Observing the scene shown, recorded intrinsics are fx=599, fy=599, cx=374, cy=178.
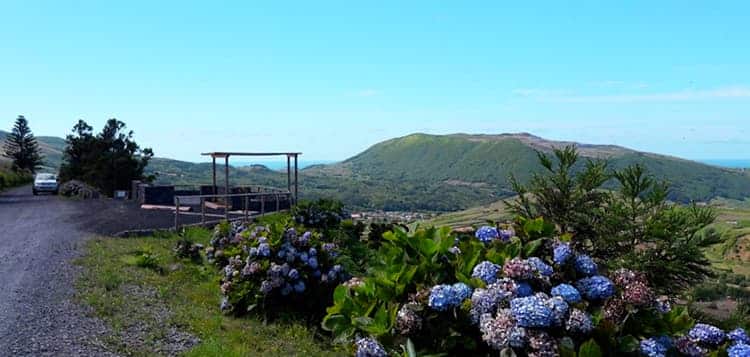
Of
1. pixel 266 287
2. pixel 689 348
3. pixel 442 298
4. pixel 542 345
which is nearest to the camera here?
pixel 542 345

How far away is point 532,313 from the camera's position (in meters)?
2.50

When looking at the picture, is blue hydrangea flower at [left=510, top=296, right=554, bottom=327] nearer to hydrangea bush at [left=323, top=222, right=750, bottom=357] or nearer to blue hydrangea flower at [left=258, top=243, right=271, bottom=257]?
hydrangea bush at [left=323, top=222, right=750, bottom=357]

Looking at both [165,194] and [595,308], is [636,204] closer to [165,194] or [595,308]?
[595,308]

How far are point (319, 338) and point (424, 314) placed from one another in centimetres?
411

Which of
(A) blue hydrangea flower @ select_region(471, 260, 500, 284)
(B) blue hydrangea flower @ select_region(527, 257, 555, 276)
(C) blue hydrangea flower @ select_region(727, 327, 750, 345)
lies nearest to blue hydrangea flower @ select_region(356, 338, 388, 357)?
(A) blue hydrangea flower @ select_region(471, 260, 500, 284)

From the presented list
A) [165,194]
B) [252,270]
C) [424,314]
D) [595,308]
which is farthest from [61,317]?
[165,194]

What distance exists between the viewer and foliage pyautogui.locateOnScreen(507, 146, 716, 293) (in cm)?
709

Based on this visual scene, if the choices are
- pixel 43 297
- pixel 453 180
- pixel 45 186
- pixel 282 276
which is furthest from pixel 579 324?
pixel 453 180

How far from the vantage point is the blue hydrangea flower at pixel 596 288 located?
2816 millimetres

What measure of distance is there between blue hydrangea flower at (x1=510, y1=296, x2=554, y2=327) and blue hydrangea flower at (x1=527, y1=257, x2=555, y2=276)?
0.30 meters

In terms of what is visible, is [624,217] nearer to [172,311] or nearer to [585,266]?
[585,266]

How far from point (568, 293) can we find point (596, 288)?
23 cm

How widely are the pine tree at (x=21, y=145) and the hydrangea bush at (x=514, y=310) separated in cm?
6160

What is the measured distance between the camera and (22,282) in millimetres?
8477
